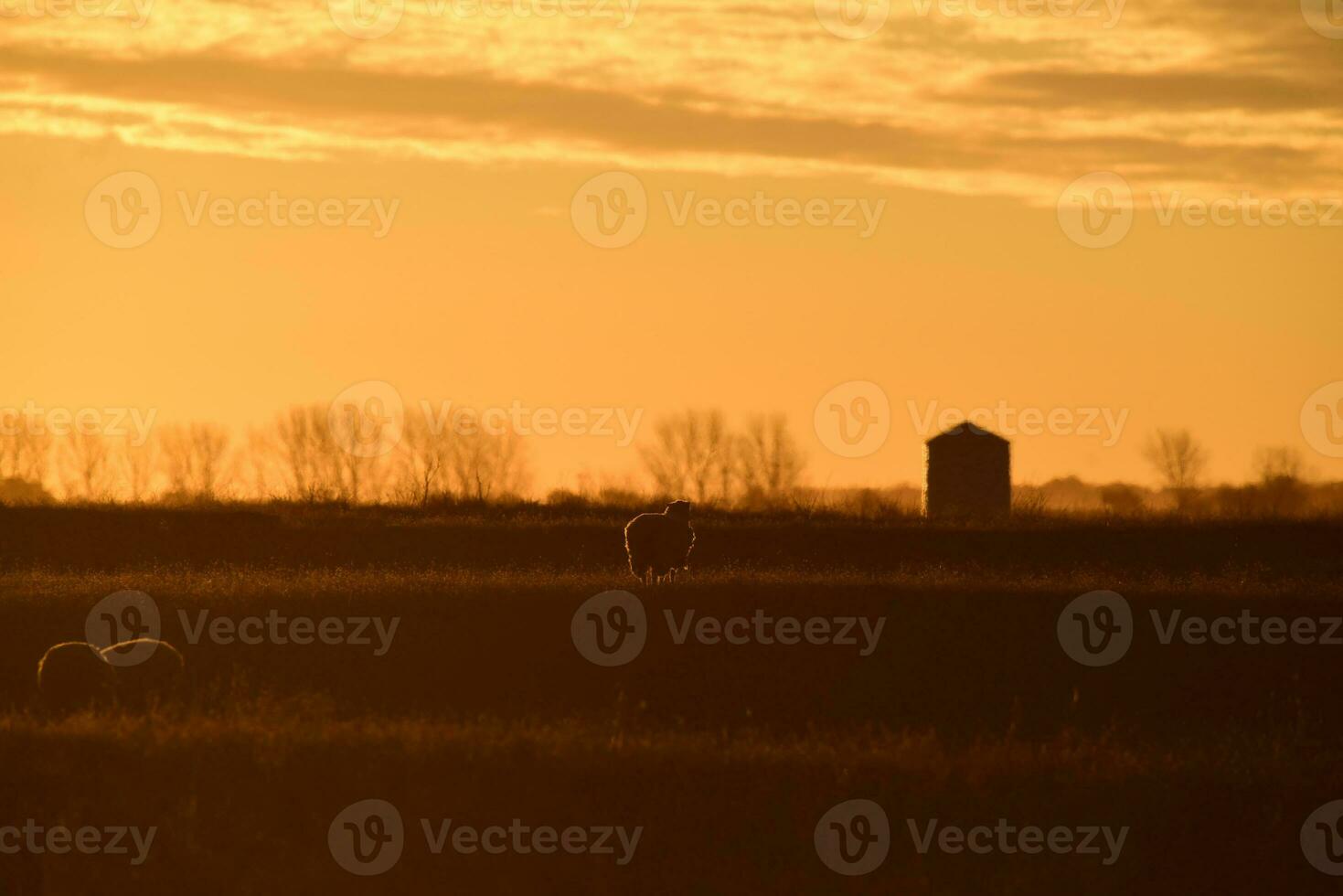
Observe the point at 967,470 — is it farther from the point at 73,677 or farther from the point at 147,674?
the point at 73,677

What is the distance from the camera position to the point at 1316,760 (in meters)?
16.8

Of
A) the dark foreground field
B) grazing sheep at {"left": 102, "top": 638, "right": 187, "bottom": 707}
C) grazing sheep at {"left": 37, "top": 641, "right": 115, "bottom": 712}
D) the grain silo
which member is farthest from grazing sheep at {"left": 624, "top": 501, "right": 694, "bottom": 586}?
the grain silo

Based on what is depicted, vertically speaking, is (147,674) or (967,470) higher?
(147,674)

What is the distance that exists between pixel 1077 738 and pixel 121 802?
34.7 ft

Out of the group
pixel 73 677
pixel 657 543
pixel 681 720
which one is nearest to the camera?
pixel 681 720

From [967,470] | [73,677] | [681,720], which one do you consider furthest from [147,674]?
[967,470]

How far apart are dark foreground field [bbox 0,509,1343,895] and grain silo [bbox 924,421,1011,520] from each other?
42.5ft

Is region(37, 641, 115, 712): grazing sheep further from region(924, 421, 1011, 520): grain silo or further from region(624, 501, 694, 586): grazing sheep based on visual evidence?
region(924, 421, 1011, 520): grain silo

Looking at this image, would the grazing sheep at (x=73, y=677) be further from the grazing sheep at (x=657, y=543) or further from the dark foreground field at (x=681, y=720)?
the grazing sheep at (x=657, y=543)

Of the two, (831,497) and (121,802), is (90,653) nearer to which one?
(121,802)

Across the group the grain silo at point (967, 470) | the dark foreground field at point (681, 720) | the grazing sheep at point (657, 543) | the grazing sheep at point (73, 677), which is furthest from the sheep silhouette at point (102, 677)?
the grain silo at point (967, 470)

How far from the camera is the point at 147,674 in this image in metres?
21.4

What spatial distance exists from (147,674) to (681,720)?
6.85 m

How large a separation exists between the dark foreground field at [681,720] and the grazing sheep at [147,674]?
1.42ft
